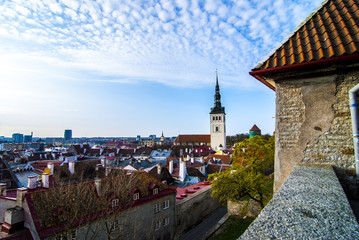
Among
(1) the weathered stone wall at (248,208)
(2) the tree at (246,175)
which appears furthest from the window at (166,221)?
(2) the tree at (246,175)

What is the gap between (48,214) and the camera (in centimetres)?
1036

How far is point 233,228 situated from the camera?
46.8 ft

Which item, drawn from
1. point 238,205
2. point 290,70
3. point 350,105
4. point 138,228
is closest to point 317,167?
point 350,105

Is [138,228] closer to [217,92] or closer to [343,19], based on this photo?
[343,19]

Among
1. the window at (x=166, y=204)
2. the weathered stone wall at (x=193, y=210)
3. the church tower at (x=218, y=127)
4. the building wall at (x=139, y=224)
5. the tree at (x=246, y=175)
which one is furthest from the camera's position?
the church tower at (x=218, y=127)

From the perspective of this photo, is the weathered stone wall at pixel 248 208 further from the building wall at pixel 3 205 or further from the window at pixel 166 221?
the building wall at pixel 3 205

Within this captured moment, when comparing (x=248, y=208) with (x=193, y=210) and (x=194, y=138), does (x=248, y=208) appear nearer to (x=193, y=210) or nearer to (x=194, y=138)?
(x=193, y=210)

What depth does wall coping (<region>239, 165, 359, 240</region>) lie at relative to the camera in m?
1.76

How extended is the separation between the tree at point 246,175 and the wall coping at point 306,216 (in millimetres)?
→ 8207

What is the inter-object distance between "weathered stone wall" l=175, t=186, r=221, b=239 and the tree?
7038 mm

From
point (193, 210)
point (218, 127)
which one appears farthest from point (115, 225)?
point (218, 127)

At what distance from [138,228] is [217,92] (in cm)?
7661

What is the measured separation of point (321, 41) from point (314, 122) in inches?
68.6

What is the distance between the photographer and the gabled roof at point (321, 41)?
4.09 metres
